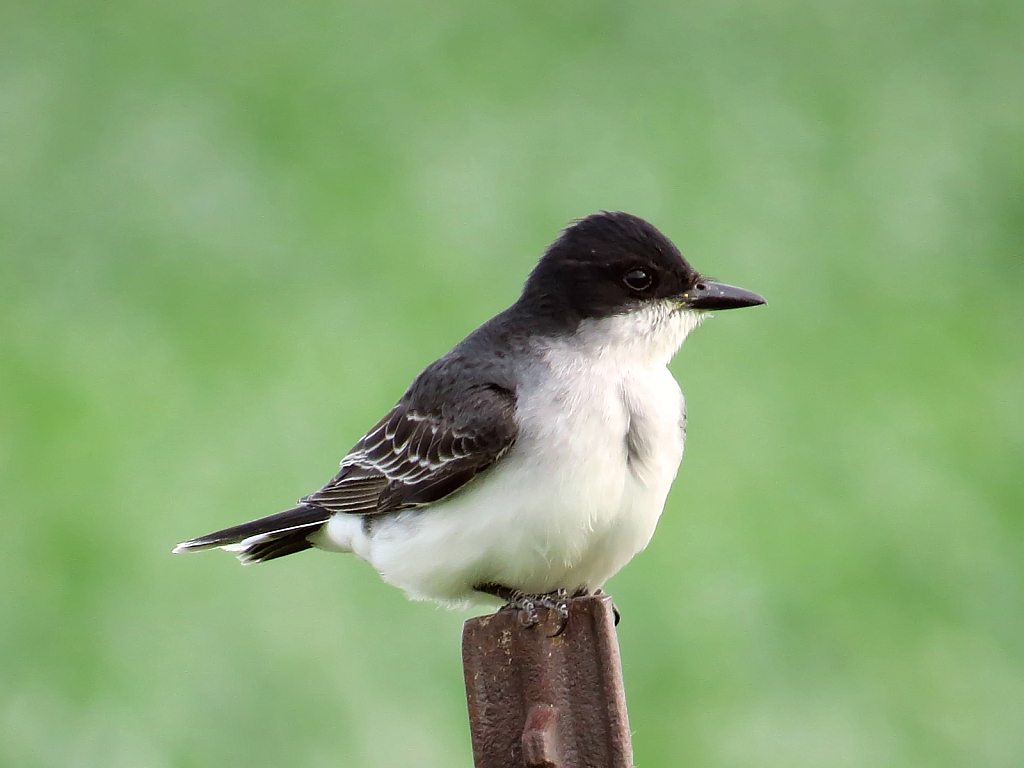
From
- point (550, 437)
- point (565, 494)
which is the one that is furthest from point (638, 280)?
point (565, 494)

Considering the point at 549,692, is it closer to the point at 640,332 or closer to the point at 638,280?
the point at 640,332

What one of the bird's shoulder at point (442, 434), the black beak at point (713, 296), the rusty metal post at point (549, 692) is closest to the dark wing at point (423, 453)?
the bird's shoulder at point (442, 434)

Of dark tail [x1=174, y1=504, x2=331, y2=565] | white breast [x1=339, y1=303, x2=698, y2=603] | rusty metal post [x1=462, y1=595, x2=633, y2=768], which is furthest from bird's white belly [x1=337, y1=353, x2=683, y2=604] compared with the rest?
rusty metal post [x1=462, y1=595, x2=633, y2=768]

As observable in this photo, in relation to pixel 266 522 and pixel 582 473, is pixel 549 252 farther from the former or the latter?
pixel 266 522

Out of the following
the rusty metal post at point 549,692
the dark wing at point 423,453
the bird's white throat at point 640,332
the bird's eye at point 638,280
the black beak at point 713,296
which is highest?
the bird's eye at point 638,280

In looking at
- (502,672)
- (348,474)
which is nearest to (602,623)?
(502,672)

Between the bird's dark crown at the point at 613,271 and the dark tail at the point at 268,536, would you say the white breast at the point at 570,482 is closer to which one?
the bird's dark crown at the point at 613,271
